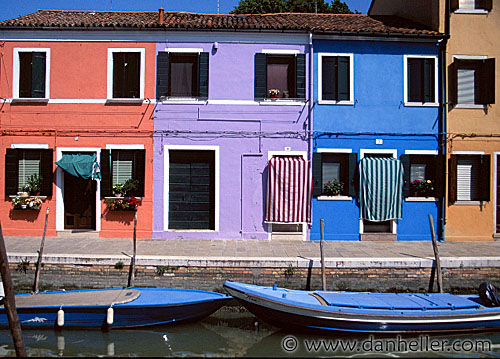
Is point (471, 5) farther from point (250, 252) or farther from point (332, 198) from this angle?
point (250, 252)

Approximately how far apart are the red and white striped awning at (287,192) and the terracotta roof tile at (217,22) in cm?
404

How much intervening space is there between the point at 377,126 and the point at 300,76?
2.78 metres

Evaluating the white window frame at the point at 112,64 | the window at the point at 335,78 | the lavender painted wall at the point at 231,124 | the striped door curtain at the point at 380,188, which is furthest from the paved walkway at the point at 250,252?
the window at the point at 335,78

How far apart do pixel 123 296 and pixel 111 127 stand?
5.88 metres

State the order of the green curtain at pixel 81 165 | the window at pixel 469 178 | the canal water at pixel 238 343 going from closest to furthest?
the canal water at pixel 238 343
the green curtain at pixel 81 165
the window at pixel 469 178

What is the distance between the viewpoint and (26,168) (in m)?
12.7

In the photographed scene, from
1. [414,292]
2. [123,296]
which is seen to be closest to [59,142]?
[123,296]

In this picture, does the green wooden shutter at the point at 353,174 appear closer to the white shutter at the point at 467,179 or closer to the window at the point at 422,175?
the window at the point at 422,175

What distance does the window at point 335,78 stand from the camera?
500 inches

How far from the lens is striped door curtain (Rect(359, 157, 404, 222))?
12.5 m

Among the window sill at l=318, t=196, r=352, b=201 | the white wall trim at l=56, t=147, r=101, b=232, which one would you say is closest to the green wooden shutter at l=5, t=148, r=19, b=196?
the white wall trim at l=56, t=147, r=101, b=232

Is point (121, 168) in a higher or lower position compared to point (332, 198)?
higher

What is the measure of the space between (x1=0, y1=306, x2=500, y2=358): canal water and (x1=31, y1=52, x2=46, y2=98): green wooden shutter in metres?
7.28

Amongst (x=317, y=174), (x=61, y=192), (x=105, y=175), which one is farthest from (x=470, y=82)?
(x=61, y=192)
